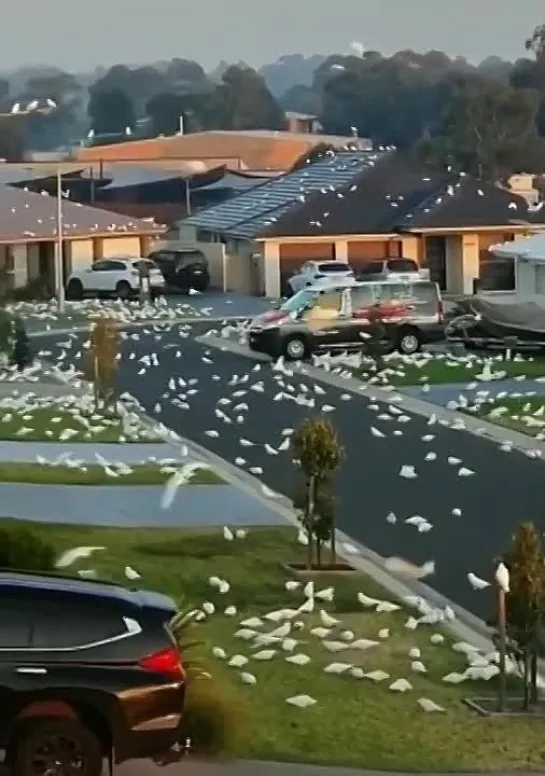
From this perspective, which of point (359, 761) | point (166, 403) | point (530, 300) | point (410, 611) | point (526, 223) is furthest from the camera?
point (526, 223)

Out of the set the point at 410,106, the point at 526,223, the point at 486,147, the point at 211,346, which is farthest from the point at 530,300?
the point at 410,106

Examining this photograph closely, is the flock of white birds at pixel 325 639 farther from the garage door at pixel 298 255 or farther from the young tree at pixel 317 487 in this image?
the garage door at pixel 298 255

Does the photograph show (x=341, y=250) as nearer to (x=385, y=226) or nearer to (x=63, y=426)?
(x=385, y=226)

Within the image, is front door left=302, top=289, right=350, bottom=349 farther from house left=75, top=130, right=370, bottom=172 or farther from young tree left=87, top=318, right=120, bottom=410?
house left=75, top=130, right=370, bottom=172

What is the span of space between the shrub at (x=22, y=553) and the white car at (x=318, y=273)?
36.5m

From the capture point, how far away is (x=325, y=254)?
5575 cm

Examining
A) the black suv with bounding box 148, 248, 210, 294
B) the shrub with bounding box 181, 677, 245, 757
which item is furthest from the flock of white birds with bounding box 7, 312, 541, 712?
the black suv with bounding box 148, 248, 210, 294

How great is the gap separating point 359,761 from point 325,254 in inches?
1781

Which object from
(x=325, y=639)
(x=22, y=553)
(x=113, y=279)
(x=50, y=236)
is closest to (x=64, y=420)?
(x=325, y=639)

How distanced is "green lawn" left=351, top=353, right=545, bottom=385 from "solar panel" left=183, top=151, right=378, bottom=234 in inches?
866

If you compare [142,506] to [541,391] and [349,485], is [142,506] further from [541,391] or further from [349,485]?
[541,391]

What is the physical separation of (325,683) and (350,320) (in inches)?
1000

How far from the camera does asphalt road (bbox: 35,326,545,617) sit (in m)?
17.8

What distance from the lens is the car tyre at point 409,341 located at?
1475 inches
